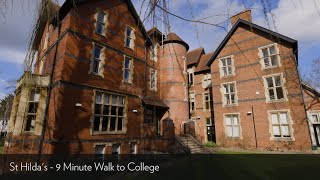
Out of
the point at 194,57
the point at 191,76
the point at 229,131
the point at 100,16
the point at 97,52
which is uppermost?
the point at 194,57

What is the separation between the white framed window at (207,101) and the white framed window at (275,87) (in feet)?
20.4

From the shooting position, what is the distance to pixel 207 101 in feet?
71.3

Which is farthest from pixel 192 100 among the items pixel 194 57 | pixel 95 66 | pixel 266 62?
pixel 95 66

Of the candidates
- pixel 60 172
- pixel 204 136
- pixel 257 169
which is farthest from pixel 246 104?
pixel 60 172

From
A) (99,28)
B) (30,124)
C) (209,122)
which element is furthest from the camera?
(209,122)

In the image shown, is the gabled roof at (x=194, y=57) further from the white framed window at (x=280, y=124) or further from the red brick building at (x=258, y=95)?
the white framed window at (x=280, y=124)

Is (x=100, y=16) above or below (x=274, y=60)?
above

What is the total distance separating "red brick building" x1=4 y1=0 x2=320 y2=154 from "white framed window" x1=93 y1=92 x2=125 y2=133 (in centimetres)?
7

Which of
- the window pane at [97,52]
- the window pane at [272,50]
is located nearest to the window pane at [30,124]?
the window pane at [97,52]

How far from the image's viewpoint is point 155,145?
15.4 metres

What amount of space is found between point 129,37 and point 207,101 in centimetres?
1130

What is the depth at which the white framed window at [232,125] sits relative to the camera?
17594 millimetres

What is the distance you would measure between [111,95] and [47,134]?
4.66 meters

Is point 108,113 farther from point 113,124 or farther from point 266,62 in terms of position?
point 266,62
